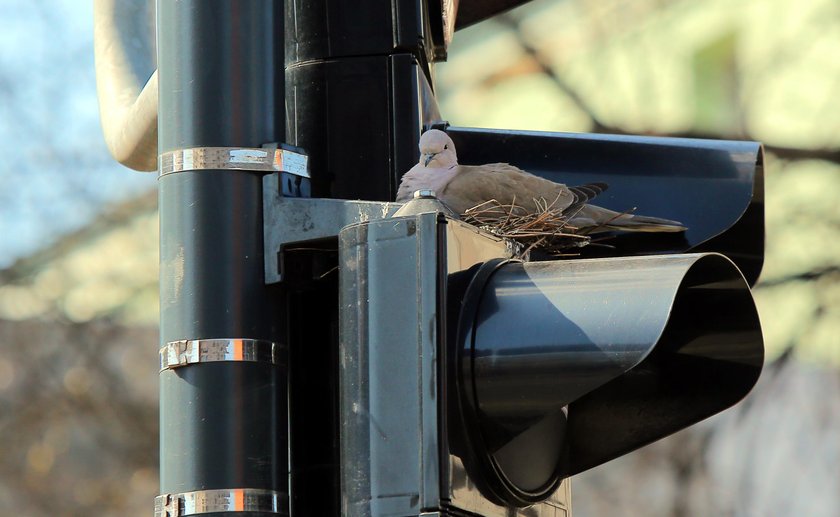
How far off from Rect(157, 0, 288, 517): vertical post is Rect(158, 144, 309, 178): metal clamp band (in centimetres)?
1

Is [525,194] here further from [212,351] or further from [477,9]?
[477,9]

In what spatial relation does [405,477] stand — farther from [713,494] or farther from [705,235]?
[713,494]

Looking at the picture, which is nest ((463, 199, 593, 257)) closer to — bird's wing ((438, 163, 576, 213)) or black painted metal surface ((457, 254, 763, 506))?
bird's wing ((438, 163, 576, 213))

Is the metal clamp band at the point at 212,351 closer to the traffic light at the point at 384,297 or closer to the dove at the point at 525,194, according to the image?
the traffic light at the point at 384,297

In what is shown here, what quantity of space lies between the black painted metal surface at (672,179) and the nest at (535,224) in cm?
11

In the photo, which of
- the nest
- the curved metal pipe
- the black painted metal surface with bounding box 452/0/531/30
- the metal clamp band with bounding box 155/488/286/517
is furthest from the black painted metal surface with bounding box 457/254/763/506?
the black painted metal surface with bounding box 452/0/531/30

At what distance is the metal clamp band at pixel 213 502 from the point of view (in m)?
3.16

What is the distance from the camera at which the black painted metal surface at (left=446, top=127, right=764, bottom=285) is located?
4.02m

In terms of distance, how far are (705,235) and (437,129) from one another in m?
0.73

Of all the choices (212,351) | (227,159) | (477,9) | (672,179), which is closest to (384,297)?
(212,351)

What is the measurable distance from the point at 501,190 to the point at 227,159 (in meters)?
0.96

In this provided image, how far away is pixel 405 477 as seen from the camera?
2.86 metres

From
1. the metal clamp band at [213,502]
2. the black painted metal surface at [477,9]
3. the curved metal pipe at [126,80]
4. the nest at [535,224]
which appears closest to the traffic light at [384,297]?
the metal clamp band at [213,502]

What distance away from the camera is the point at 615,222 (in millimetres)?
4156
